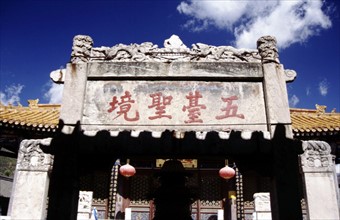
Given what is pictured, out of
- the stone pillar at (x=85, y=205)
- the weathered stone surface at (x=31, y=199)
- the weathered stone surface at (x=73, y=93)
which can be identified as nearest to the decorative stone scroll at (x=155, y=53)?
the weathered stone surface at (x=73, y=93)

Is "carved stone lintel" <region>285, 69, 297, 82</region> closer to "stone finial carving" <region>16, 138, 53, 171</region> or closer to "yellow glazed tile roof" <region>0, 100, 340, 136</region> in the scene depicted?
"stone finial carving" <region>16, 138, 53, 171</region>

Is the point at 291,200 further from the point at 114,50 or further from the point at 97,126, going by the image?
the point at 114,50

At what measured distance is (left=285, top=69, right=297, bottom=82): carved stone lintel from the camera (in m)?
4.71

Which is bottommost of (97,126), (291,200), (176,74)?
(291,200)

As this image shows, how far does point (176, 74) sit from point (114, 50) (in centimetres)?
109

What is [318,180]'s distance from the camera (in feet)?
16.5

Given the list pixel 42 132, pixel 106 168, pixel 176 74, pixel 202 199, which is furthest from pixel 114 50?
pixel 202 199

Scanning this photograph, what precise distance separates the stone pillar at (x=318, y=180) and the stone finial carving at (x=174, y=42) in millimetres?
2420

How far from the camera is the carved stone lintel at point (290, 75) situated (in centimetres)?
471

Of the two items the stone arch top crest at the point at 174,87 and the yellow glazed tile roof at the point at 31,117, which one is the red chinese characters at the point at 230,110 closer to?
the stone arch top crest at the point at 174,87

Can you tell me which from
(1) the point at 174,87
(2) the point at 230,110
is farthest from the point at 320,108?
(1) the point at 174,87

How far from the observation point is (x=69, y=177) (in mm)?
4230

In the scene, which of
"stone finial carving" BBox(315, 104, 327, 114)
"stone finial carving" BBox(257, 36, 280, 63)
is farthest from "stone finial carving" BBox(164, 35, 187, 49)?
"stone finial carving" BBox(315, 104, 327, 114)

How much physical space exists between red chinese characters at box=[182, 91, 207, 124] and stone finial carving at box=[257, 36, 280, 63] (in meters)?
1.18
